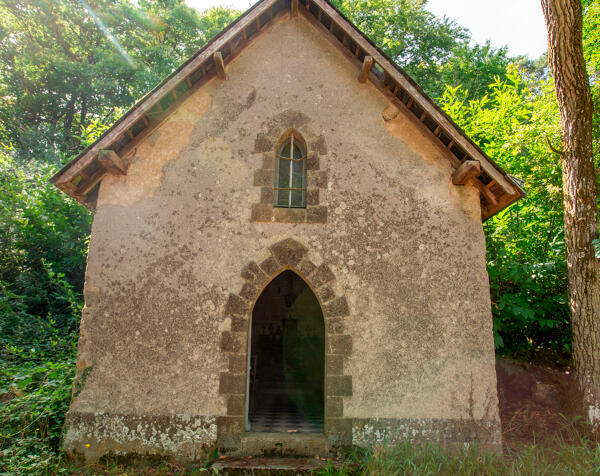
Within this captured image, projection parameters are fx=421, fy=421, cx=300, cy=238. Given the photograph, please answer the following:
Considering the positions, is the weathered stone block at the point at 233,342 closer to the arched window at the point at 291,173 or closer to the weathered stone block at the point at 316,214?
the weathered stone block at the point at 316,214

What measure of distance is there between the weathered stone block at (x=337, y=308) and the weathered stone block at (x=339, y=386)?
0.87m

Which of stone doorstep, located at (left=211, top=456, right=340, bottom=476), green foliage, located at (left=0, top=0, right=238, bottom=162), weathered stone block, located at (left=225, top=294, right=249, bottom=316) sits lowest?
stone doorstep, located at (left=211, top=456, right=340, bottom=476)

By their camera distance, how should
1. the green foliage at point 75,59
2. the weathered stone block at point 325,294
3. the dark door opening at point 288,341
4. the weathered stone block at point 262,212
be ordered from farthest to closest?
1. the green foliage at point 75,59
2. the dark door opening at point 288,341
3. the weathered stone block at point 262,212
4. the weathered stone block at point 325,294

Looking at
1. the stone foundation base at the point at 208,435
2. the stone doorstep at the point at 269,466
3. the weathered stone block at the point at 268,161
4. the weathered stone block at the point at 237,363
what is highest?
the weathered stone block at the point at 268,161

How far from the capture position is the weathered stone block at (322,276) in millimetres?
6336

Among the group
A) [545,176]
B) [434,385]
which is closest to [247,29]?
[434,385]

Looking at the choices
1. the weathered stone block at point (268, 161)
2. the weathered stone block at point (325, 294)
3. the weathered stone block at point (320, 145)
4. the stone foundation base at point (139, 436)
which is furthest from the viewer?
the weathered stone block at point (320, 145)

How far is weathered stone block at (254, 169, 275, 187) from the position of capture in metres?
6.68

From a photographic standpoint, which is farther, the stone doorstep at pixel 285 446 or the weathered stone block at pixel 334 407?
the weathered stone block at pixel 334 407

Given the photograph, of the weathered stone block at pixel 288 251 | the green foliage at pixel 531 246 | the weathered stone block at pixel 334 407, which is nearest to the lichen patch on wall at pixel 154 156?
the weathered stone block at pixel 288 251

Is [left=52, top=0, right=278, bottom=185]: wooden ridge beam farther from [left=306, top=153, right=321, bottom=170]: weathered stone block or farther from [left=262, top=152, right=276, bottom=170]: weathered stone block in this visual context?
[left=306, top=153, right=321, bottom=170]: weathered stone block

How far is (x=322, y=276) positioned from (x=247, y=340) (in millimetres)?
1456

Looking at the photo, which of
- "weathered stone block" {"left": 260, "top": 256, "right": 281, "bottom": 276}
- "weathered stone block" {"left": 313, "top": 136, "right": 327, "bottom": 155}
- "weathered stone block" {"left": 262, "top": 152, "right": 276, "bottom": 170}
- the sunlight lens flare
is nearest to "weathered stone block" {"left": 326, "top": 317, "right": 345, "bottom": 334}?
"weathered stone block" {"left": 260, "top": 256, "right": 281, "bottom": 276}

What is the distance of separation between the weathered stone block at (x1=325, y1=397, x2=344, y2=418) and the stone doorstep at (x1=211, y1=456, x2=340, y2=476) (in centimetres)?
58
